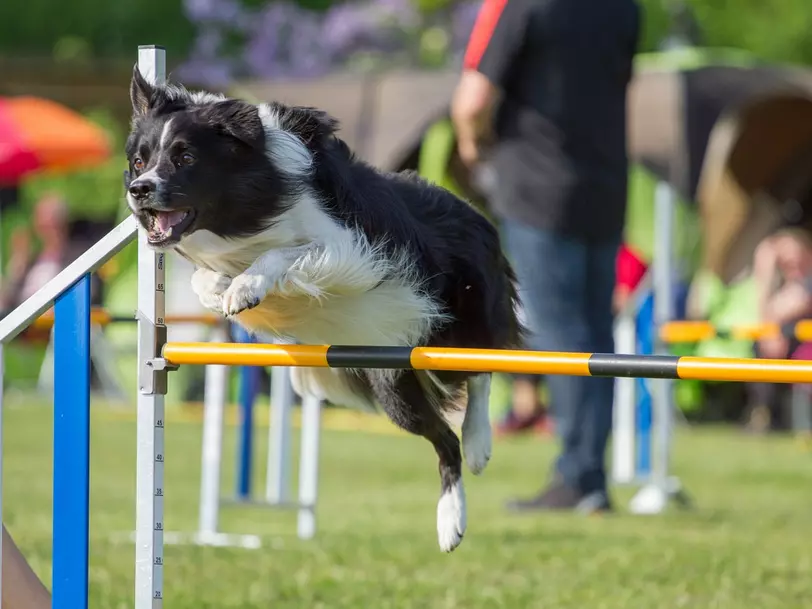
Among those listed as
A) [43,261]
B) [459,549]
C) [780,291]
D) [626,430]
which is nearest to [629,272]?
[780,291]

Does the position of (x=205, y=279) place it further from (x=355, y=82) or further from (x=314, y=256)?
(x=355, y=82)

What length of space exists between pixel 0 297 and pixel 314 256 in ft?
39.1

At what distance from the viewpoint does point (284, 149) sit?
12.0ft

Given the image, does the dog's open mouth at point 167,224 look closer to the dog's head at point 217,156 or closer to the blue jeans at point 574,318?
the dog's head at point 217,156

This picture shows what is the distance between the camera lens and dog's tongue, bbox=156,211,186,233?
3.42 m

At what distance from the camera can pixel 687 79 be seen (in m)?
11.3

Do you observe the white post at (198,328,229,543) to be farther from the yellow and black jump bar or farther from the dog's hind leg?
the yellow and black jump bar

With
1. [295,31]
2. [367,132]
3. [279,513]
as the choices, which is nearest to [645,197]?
[367,132]

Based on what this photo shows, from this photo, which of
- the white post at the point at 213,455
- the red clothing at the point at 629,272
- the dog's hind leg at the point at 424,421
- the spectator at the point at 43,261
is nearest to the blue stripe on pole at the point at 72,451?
the dog's hind leg at the point at 424,421

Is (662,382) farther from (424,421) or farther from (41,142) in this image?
(41,142)

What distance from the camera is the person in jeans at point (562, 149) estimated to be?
20.6ft

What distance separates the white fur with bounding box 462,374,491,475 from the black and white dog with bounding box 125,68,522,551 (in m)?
0.29

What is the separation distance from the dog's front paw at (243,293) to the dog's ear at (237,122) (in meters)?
0.36

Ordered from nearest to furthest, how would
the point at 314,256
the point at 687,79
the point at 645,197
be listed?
the point at 314,256
the point at 687,79
the point at 645,197
